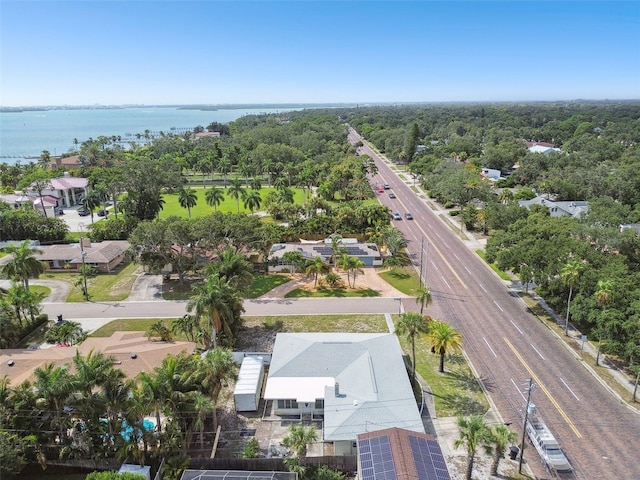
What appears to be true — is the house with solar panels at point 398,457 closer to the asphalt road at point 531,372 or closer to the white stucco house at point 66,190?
the asphalt road at point 531,372

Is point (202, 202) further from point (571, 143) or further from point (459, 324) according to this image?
point (571, 143)

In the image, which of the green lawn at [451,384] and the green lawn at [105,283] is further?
the green lawn at [105,283]

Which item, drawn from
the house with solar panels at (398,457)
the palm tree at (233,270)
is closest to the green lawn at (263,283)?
the palm tree at (233,270)

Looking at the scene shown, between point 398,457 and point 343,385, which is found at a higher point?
point 398,457

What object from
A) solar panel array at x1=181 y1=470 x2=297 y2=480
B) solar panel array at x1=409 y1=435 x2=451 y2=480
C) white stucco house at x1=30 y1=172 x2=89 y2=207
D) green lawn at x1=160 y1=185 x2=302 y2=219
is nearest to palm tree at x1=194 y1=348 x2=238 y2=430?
solar panel array at x1=181 y1=470 x2=297 y2=480

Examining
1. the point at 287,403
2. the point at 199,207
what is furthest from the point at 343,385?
the point at 199,207

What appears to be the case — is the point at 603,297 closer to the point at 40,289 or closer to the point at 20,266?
the point at 20,266
